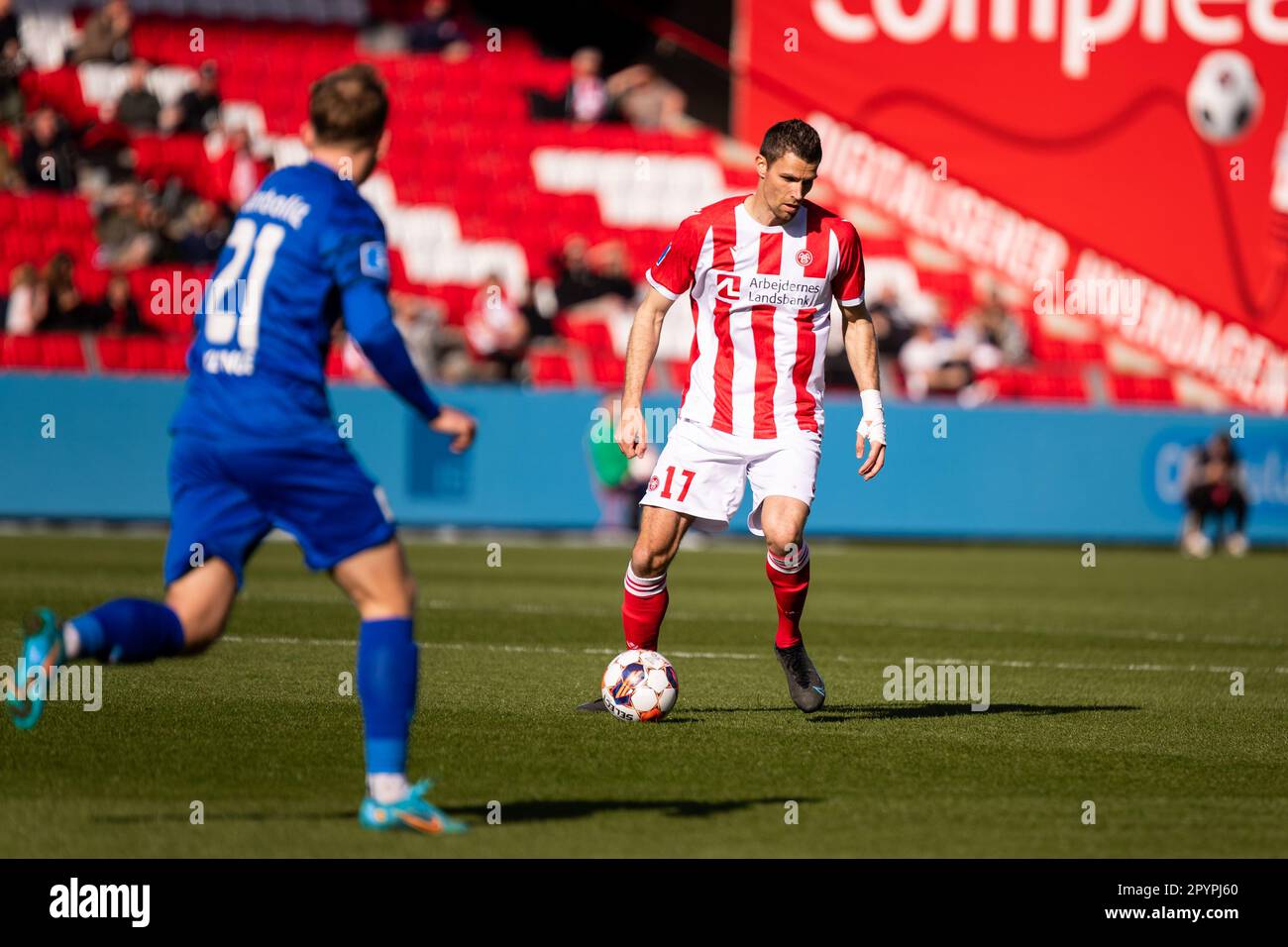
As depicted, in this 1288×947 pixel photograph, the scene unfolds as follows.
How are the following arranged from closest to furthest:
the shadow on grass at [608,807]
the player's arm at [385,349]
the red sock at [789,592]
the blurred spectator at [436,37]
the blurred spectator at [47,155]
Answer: the player's arm at [385,349] < the shadow on grass at [608,807] < the red sock at [789,592] < the blurred spectator at [47,155] < the blurred spectator at [436,37]

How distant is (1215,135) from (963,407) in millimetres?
9969

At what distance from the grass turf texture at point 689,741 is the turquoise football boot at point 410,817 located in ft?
0.27

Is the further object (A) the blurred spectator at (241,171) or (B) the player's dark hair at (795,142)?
(A) the blurred spectator at (241,171)

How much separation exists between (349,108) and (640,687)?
10.8 feet

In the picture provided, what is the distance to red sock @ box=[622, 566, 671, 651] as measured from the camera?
28.5 ft

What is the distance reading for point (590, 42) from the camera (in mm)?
31094

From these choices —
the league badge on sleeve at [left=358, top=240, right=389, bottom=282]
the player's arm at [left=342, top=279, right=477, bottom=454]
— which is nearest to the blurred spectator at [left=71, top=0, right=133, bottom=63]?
the league badge on sleeve at [left=358, top=240, right=389, bottom=282]

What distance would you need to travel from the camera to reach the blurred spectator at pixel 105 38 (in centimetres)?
2555

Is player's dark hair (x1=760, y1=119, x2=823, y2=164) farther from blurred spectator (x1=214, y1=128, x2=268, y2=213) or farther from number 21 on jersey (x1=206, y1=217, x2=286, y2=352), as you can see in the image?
blurred spectator (x1=214, y1=128, x2=268, y2=213)

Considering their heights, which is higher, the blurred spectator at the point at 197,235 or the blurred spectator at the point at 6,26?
the blurred spectator at the point at 6,26

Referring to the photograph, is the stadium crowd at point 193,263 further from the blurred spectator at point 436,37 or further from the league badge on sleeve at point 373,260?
the league badge on sleeve at point 373,260

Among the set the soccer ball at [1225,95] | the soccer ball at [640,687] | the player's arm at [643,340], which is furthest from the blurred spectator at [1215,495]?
the soccer ball at [640,687]
